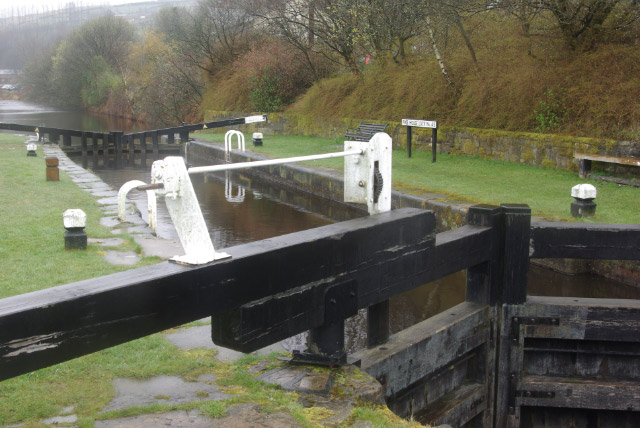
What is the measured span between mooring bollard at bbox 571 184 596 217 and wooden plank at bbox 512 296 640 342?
3.30 m

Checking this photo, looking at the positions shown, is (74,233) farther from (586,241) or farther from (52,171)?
(52,171)

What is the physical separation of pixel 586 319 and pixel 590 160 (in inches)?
289

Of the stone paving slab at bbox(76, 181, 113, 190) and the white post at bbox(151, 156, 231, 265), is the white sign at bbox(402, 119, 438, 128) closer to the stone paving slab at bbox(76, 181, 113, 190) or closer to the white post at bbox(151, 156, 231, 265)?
the stone paving slab at bbox(76, 181, 113, 190)

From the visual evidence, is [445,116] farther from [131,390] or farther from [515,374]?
[131,390]

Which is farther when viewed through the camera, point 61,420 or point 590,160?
point 590,160

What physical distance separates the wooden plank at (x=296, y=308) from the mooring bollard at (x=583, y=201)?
4.33 metres

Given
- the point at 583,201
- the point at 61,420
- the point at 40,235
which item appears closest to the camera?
the point at 61,420

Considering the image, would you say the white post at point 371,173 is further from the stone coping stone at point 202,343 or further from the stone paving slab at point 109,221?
the stone paving slab at point 109,221

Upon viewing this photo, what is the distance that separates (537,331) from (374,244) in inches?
77.7

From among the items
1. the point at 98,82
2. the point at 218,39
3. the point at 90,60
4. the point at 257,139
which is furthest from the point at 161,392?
the point at 90,60

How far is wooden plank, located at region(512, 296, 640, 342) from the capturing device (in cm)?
509

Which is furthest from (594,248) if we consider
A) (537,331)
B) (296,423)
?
(296,423)

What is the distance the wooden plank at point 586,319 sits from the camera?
5.09 metres

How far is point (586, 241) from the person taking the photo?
17.2 feet
